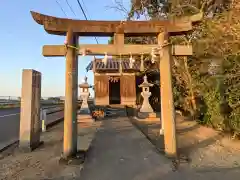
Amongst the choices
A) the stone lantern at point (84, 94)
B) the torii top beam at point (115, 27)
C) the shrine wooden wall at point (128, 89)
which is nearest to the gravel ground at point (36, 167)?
the torii top beam at point (115, 27)

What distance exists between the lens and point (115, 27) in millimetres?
6645

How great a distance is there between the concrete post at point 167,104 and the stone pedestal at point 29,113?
4.08 metres

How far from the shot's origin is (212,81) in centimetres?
962

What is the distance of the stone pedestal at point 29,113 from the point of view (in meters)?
7.51

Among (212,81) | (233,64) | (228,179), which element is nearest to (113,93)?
(212,81)

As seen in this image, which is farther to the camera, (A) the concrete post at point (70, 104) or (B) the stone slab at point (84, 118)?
(B) the stone slab at point (84, 118)

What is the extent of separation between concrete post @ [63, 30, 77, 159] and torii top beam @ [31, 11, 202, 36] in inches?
9.6

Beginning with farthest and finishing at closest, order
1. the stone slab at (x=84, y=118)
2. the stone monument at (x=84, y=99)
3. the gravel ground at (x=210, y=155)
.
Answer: the stone monument at (x=84, y=99)
the stone slab at (x=84, y=118)
the gravel ground at (x=210, y=155)

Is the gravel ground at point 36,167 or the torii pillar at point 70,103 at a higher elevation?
the torii pillar at point 70,103

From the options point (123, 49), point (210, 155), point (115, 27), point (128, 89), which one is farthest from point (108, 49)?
point (128, 89)

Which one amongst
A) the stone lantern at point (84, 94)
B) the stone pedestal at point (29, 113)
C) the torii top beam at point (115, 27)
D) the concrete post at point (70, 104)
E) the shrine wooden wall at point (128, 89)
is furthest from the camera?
the shrine wooden wall at point (128, 89)

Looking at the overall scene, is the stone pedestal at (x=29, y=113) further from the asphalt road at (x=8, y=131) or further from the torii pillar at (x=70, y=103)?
the torii pillar at (x=70, y=103)

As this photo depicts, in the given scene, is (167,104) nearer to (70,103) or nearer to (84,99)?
(70,103)

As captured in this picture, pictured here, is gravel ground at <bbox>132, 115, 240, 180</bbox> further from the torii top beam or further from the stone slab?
the stone slab
